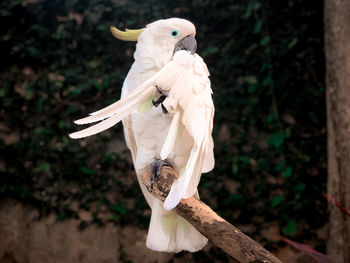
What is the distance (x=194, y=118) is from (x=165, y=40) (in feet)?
0.91

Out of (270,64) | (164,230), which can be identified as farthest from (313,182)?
(164,230)

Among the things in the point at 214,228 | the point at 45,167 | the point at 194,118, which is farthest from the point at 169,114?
the point at 45,167

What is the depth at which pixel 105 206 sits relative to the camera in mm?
2168

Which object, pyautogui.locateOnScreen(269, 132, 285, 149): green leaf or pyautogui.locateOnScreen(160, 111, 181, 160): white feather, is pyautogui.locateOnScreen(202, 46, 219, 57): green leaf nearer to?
pyautogui.locateOnScreen(269, 132, 285, 149): green leaf

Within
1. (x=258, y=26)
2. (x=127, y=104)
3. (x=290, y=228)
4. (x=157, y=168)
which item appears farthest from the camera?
(x=258, y=26)

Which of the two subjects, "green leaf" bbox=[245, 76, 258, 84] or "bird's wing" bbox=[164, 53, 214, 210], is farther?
"green leaf" bbox=[245, 76, 258, 84]

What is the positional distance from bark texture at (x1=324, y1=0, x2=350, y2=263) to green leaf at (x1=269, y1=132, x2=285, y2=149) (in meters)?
0.31

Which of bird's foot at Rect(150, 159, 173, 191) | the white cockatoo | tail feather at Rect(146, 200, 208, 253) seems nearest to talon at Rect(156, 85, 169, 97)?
the white cockatoo

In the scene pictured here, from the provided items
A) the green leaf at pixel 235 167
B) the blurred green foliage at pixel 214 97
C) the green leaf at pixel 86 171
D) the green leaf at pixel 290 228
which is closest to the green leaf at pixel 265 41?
the blurred green foliage at pixel 214 97

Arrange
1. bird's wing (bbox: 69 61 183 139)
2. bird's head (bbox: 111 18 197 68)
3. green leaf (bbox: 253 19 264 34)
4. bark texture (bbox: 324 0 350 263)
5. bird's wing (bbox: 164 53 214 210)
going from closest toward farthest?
bird's wing (bbox: 69 61 183 139), bird's wing (bbox: 164 53 214 210), bird's head (bbox: 111 18 197 68), bark texture (bbox: 324 0 350 263), green leaf (bbox: 253 19 264 34)

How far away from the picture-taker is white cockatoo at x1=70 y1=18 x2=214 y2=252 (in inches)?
37.8

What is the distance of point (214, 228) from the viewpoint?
104cm

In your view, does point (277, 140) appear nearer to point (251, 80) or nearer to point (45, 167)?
point (251, 80)

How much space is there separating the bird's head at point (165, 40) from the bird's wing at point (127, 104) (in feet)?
0.44
